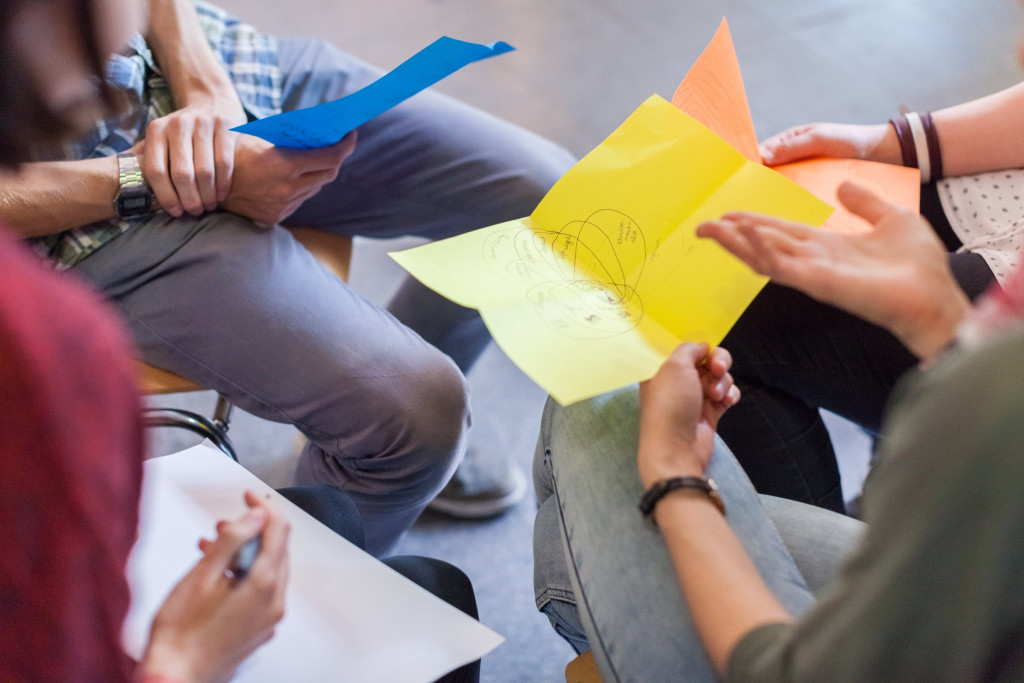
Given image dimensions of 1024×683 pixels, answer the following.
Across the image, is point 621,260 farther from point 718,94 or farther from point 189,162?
point 189,162

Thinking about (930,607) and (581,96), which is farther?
(581,96)

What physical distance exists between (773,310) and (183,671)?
0.68 meters

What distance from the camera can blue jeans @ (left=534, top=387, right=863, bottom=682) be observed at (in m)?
0.53

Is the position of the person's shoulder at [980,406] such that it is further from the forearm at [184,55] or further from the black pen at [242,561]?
the forearm at [184,55]

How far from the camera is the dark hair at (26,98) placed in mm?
431

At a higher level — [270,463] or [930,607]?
[930,607]

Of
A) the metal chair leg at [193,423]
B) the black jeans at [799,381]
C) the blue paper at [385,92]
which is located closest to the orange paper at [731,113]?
the black jeans at [799,381]

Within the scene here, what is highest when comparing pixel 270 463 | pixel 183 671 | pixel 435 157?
pixel 435 157

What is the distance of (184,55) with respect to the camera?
0.88 metres

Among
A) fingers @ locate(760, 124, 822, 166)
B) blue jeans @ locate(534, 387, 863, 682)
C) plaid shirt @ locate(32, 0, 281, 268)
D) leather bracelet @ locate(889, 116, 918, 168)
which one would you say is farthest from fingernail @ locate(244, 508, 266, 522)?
leather bracelet @ locate(889, 116, 918, 168)

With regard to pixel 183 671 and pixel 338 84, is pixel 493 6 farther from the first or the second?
pixel 183 671

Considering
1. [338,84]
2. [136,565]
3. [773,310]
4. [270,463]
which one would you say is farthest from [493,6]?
[136,565]

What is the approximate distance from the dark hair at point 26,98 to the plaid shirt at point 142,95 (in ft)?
0.72

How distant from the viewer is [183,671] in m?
0.43
